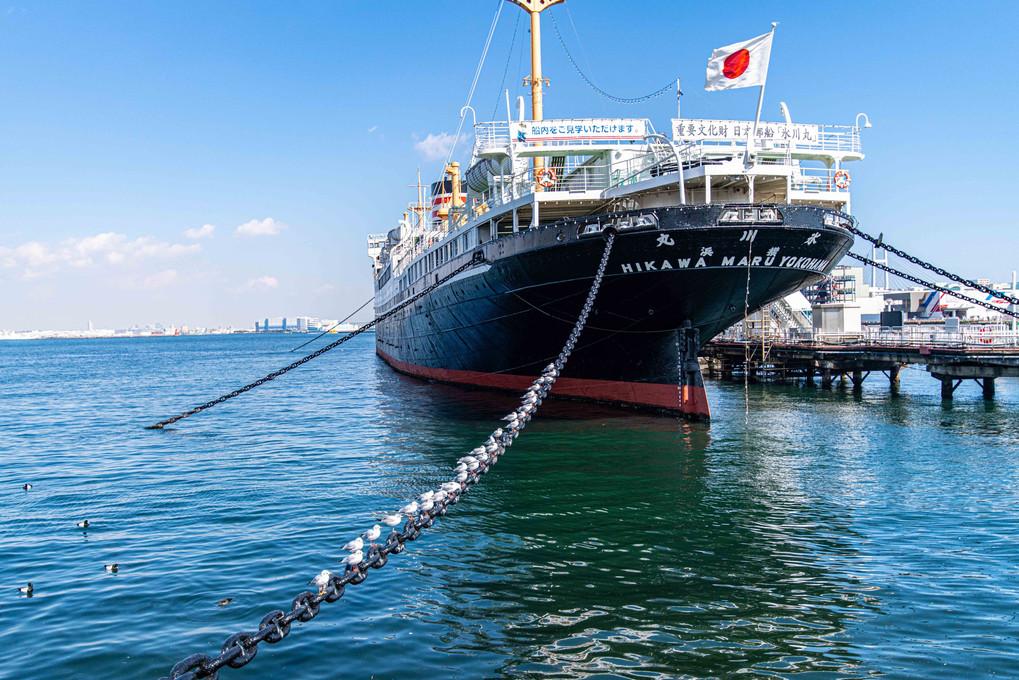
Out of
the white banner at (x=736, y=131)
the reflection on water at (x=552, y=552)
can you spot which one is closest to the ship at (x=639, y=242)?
the white banner at (x=736, y=131)

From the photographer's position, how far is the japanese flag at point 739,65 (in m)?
18.2

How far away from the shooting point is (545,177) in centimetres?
2136

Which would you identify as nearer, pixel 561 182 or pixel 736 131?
pixel 736 131

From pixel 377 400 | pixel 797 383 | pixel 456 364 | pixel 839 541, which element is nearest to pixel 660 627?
pixel 839 541

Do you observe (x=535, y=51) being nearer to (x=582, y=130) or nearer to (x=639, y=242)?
(x=582, y=130)

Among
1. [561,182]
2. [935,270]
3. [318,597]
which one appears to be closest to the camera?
[318,597]

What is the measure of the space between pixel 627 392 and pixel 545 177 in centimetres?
742

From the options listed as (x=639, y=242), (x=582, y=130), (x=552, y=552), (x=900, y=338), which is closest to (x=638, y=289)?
(x=639, y=242)

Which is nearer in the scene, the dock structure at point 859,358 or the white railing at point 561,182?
the white railing at point 561,182

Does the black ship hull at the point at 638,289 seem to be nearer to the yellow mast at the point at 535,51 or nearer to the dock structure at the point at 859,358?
the dock structure at the point at 859,358

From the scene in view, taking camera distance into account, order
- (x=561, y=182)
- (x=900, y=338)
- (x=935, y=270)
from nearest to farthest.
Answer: (x=935, y=270), (x=561, y=182), (x=900, y=338)

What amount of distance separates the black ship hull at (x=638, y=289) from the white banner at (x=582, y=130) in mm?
3844

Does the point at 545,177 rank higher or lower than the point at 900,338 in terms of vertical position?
higher

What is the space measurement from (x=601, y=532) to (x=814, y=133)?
16270 millimetres
